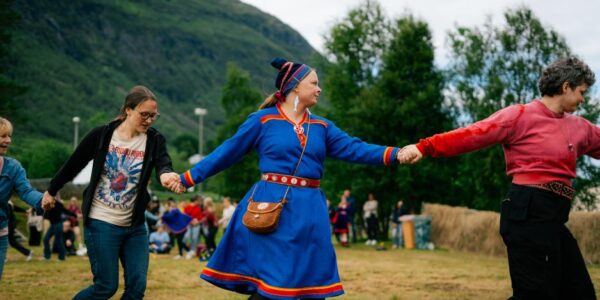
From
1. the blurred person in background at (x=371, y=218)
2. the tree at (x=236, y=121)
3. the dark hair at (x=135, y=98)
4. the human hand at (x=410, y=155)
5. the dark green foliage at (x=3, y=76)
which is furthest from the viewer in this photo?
the tree at (x=236, y=121)

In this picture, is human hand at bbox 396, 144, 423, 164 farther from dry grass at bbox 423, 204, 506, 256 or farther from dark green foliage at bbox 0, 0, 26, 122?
dark green foliage at bbox 0, 0, 26, 122

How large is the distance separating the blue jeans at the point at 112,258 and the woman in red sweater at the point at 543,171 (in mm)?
2409

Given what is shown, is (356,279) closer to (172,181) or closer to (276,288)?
(172,181)

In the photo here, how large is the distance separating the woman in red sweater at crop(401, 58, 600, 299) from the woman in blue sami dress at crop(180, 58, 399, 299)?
88 cm

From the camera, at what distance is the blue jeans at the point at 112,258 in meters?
5.74

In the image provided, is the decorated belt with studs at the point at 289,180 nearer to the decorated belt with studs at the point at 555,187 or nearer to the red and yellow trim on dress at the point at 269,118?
the red and yellow trim on dress at the point at 269,118

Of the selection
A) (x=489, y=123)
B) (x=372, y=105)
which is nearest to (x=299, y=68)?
(x=489, y=123)

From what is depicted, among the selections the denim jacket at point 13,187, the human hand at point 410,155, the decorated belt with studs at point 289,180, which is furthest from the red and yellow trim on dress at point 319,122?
the denim jacket at point 13,187

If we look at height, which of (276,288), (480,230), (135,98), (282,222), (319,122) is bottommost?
(276,288)

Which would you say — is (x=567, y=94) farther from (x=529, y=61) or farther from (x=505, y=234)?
(x=529, y=61)

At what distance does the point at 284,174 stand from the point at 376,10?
36.1m

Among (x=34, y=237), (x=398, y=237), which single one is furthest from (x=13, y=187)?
(x=398, y=237)

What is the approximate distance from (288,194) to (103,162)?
1.56m

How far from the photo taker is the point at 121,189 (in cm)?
591
